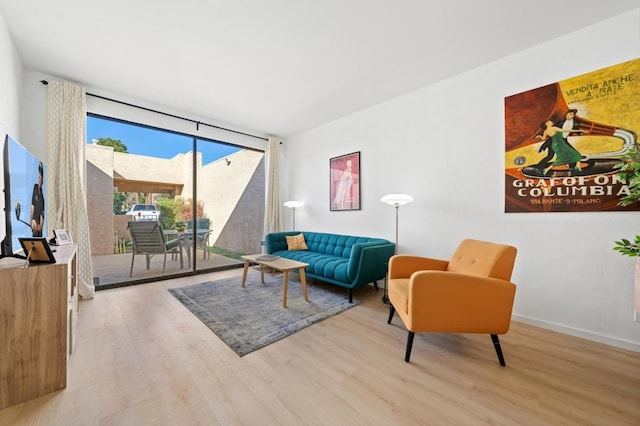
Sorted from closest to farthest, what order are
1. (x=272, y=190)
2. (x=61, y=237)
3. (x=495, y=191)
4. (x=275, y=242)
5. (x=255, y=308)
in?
(x=61, y=237) < (x=495, y=191) < (x=255, y=308) < (x=275, y=242) < (x=272, y=190)

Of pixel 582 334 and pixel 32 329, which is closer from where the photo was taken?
pixel 32 329

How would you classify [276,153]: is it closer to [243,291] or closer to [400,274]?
[243,291]

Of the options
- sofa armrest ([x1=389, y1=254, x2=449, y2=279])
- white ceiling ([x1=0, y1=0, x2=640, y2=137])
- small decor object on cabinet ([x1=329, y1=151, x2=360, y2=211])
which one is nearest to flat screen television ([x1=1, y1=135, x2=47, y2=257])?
white ceiling ([x1=0, y1=0, x2=640, y2=137])

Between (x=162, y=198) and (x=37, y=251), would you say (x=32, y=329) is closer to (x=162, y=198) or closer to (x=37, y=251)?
(x=37, y=251)

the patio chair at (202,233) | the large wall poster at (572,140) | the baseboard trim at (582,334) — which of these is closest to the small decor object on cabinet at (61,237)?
the patio chair at (202,233)

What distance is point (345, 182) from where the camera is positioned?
411 centimetres

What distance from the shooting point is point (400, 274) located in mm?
2422

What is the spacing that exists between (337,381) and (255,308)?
1401 millimetres

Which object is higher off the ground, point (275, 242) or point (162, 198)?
point (162, 198)

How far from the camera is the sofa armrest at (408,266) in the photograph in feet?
7.94

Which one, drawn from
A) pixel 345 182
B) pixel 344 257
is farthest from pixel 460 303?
pixel 345 182

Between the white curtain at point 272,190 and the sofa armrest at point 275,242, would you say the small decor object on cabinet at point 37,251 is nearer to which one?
the sofa armrest at point 275,242

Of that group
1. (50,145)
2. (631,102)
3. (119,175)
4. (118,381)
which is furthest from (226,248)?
(631,102)

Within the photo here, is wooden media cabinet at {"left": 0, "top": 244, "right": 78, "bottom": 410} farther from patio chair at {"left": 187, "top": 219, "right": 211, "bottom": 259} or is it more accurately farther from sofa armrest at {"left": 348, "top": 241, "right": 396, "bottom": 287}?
patio chair at {"left": 187, "top": 219, "right": 211, "bottom": 259}
